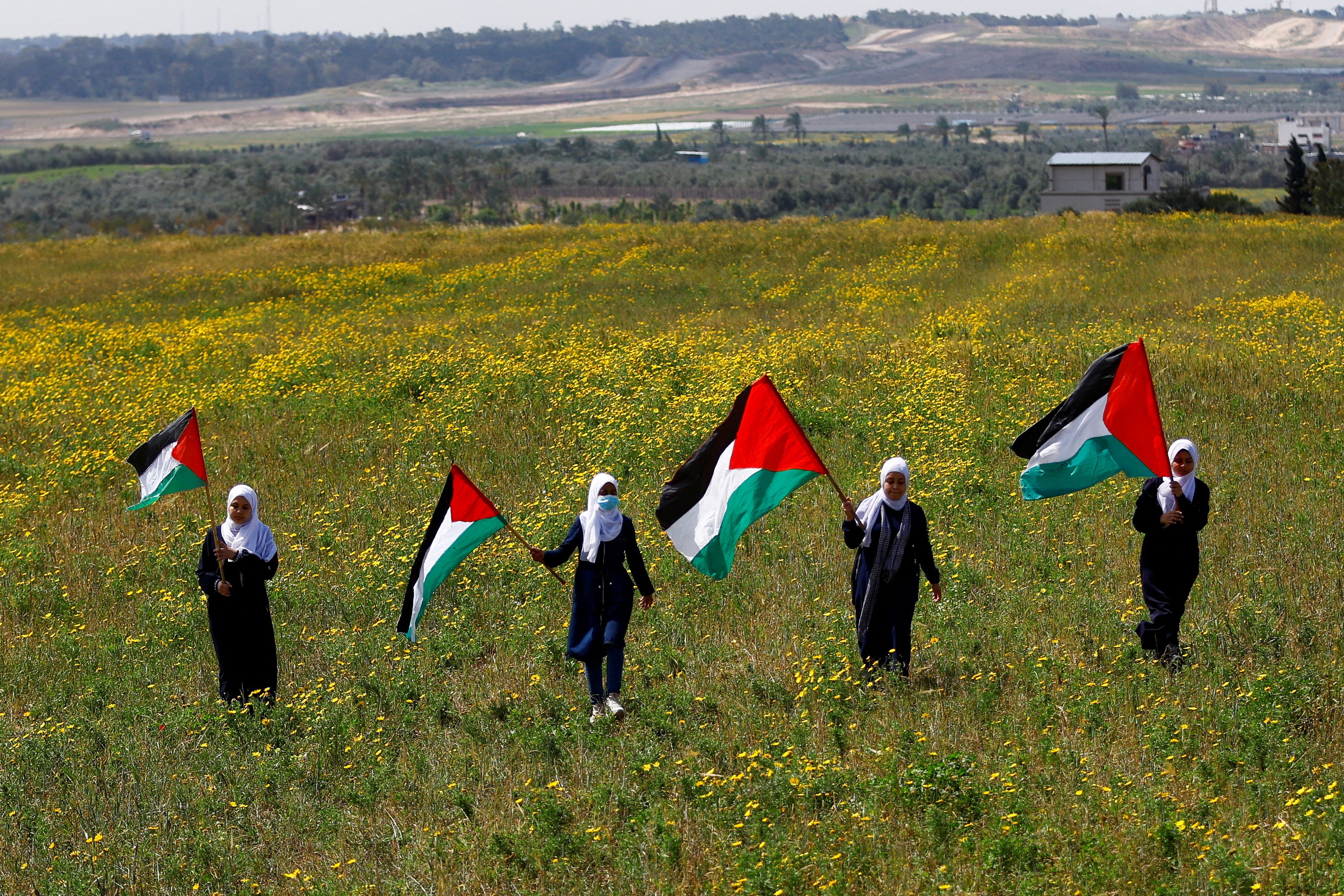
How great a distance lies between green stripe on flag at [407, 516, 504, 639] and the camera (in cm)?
894

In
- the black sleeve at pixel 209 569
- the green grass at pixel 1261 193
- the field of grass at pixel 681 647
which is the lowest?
the field of grass at pixel 681 647

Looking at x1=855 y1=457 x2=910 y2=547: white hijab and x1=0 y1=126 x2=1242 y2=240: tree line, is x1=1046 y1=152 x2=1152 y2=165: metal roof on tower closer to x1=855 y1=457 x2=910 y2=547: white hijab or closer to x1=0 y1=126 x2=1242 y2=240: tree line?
x1=0 y1=126 x2=1242 y2=240: tree line

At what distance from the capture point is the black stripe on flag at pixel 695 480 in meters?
9.08

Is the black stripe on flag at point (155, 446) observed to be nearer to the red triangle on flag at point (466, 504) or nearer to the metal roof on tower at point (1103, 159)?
the red triangle on flag at point (466, 504)

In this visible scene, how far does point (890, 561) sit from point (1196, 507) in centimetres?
214

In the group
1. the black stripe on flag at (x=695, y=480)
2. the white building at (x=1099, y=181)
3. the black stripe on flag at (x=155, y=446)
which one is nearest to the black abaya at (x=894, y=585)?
the black stripe on flag at (x=695, y=480)

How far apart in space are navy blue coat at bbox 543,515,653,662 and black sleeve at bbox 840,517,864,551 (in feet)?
4.54

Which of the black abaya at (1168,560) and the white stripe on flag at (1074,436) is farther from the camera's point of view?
the white stripe on flag at (1074,436)

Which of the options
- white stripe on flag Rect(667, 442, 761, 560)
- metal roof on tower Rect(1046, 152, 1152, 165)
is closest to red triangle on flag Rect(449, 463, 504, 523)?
white stripe on flag Rect(667, 442, 761, 560)

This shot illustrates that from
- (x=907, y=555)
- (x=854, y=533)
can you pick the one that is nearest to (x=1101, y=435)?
(x=907, y=555)

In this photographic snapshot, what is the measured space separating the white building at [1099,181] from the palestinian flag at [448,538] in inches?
2685

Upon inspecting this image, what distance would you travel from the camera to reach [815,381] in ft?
59.7

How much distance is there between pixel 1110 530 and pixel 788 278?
18275mm

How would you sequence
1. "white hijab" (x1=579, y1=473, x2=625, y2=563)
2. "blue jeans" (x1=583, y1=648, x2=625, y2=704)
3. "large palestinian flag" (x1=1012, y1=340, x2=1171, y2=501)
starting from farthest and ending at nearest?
"large palestinian flag" (x1=1012, y1=340, x2=1171, y2=501)
"blue jeans" (x1=583, y1=648, x2=625, y2=704)
"white hijab" (x1=579, y1=473, x2=625, y2=563)
